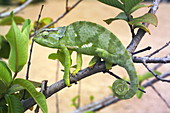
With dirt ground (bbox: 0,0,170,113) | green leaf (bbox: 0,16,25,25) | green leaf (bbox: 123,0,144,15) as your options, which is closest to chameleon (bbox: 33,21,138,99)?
green leaf (bbox: 123,0,144,15)

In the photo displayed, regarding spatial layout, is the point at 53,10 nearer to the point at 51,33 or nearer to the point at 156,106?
the point at 156,106

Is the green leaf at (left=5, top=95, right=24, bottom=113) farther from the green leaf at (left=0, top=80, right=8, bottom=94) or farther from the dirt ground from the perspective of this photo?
the dirt ground

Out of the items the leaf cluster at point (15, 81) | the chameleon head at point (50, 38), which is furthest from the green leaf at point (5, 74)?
the chameleon head at point (50, 38)

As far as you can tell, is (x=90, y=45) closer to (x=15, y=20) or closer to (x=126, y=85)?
(x=126, y=85)

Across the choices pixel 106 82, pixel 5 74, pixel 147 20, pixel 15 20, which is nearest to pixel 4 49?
pixel 15 20

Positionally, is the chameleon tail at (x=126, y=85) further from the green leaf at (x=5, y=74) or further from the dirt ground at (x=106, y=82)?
the dirt ground at (x=106, y=82)

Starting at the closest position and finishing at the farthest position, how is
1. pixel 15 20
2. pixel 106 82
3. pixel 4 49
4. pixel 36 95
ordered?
pixel 36 95, pixel 4 49, pixel 15 20, pixel 106 82
